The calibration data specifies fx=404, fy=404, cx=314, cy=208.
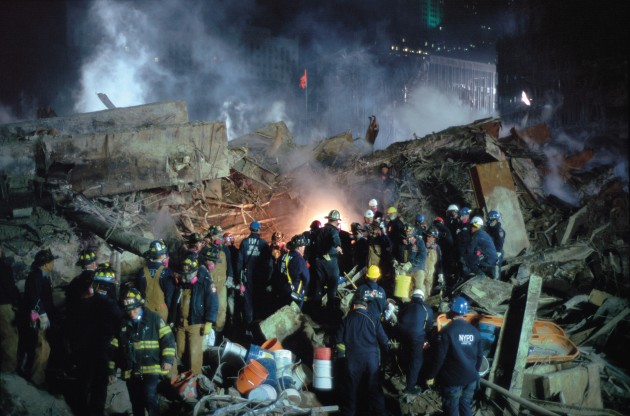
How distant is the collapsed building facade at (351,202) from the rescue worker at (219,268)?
3.05ft

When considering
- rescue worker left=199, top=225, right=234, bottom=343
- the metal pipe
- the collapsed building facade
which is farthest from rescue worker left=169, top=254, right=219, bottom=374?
the metal pipe

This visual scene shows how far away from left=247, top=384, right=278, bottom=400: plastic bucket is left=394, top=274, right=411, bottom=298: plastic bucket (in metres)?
3.37

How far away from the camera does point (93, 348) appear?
487 centimetres

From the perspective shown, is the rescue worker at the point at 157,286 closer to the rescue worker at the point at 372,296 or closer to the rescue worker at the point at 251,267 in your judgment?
the rescue worker at the point at 251,267

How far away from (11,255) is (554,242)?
1322 centimetres

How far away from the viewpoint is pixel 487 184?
11.4 metres

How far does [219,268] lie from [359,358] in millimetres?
2886

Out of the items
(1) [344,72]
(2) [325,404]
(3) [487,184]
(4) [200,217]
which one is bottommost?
(2) [325,404]

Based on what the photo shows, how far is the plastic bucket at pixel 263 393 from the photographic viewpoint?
204 inches

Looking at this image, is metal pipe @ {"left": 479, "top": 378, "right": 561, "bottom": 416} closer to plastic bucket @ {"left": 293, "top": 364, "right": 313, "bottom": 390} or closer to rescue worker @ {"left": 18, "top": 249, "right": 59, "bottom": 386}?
plastic bucket @ {"left": 293, "top": 364, "right": 313, "bottom": 390}

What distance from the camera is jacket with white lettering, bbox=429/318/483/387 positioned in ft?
16.4

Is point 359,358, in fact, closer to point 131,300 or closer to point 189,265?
point 189,265

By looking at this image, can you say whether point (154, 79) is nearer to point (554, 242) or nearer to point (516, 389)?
point (554, 242)

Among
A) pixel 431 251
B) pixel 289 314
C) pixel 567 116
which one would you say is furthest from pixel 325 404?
pixel 567 116
